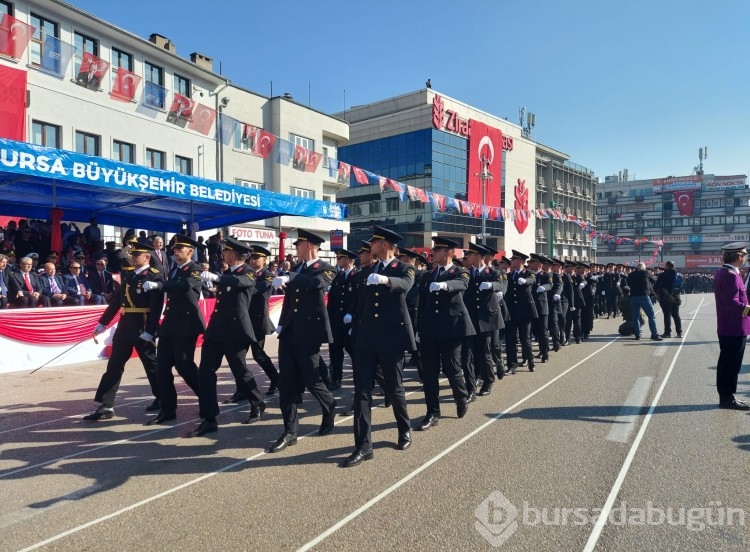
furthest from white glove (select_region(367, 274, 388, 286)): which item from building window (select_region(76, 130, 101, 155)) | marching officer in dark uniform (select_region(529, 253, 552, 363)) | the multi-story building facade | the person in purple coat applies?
the multi-story building facade

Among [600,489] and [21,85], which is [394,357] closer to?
[600,489]

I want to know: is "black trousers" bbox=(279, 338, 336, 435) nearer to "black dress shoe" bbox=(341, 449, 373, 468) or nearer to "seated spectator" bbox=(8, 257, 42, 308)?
"black dress shoe" bbox=(341, 449, 373, 468)

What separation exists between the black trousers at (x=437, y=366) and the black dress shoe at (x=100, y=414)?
353cm

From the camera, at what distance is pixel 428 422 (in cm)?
556

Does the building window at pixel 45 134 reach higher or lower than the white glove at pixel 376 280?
higher

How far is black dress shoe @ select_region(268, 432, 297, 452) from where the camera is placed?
15.7 feet

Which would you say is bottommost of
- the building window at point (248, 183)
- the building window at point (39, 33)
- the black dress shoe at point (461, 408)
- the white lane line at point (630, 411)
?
the white lane line at point (630, 411)

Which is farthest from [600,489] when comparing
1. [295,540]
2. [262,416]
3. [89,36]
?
[89,36]

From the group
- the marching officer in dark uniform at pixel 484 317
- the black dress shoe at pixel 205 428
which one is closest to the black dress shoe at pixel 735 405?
the marching officer in dark uniform at pixel 484 317

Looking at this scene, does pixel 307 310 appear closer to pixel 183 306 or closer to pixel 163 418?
pixel 183 306

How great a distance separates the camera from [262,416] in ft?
19.9

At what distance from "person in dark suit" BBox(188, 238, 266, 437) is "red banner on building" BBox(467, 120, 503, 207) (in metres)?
44.9

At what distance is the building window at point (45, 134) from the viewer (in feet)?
59.3

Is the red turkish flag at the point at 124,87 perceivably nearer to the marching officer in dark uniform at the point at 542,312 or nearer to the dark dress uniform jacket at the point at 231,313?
the marching officer in dark uniform at the point at 542,312
